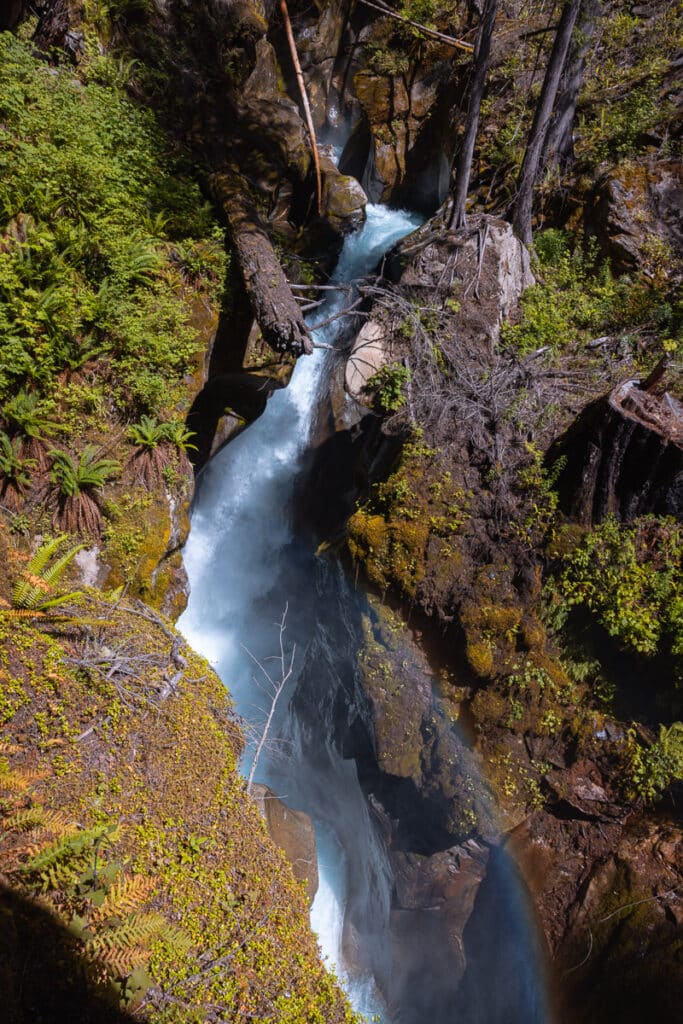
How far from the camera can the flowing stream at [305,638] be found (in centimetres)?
782

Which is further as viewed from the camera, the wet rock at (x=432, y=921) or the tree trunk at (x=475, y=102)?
the wet rock at (x=432, y=921)

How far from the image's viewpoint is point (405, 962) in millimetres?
7500

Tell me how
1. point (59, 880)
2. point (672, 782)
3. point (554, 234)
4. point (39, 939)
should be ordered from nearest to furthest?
point (39, 939) < point (59, 880) < point (672, 782) < point (554, 234)

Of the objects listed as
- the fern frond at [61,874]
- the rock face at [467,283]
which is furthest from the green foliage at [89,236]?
the fern frond at [61,874]

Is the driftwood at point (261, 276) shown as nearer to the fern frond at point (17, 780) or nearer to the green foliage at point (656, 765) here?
the fern frond at point (17, 780)

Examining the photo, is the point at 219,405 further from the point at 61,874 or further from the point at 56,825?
the point at 61,874

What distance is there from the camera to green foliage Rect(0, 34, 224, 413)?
540 cm

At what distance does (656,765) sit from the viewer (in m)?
5.70

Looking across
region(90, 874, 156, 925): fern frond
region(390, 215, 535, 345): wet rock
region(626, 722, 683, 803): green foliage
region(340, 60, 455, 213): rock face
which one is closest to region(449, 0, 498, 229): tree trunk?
region(390, 215, 535, 345): wet rock

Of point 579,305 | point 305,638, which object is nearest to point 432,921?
point 305,638

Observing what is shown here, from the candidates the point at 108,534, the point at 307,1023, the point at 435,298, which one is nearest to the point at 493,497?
the point at 435,298

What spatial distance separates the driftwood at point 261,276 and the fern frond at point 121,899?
19.5 feet

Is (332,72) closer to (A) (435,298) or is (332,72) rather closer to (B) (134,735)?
(A) (435,298)

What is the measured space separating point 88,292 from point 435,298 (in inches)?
195
